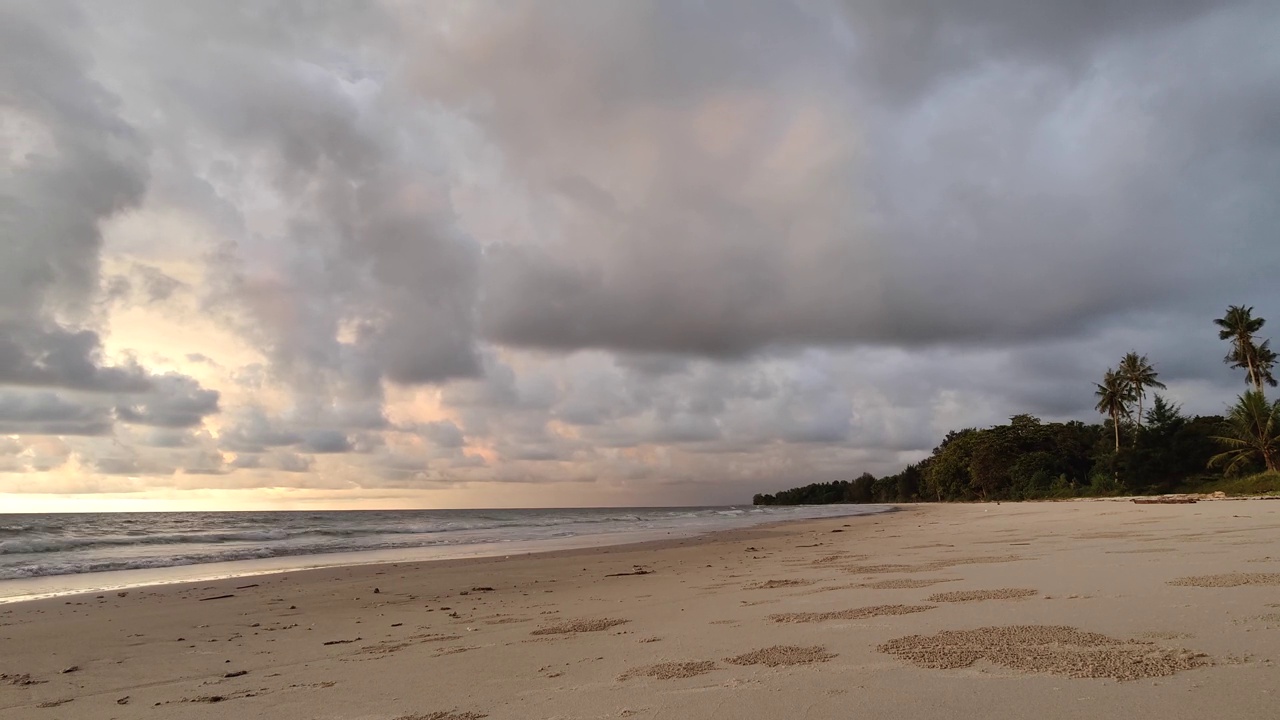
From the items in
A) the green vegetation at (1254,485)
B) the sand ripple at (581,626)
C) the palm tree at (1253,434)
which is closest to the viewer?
the sand ripple at (581,626)

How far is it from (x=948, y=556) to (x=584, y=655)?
7.91m

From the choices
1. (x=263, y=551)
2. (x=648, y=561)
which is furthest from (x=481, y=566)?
(x=263, y=551)

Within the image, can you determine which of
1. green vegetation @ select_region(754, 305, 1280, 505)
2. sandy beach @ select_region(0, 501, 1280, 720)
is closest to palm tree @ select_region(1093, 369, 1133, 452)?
green vegetation @ select_region(754, 305, 1280, 505)

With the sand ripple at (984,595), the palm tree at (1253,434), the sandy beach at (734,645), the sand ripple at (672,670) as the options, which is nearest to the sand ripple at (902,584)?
the sandy beach at (734,645)

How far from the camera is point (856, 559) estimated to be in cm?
1260

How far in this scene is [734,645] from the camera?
5.48 meters

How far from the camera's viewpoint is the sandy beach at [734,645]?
378 centimetres

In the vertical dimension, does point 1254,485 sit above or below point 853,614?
below

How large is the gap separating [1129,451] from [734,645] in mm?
62618

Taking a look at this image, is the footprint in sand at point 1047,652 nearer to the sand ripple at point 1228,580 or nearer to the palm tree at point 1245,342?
the sand ripple at point 1228,580

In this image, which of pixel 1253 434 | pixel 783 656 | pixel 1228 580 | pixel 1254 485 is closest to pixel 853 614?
pixel 783 656

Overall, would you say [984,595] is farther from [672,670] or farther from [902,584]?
[672,670]

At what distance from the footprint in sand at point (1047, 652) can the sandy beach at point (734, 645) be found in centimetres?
2

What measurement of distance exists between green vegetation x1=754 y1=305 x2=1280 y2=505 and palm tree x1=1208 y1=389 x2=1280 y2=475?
2.5 inches
